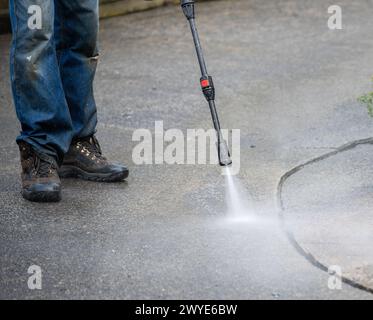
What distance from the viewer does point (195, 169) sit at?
530cm

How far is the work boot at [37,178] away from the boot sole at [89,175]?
1.03ft

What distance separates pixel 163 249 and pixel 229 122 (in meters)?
2.29

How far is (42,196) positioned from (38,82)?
0.59m

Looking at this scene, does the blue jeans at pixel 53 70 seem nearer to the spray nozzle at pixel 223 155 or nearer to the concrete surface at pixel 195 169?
the concrete surface at pixel 195 169

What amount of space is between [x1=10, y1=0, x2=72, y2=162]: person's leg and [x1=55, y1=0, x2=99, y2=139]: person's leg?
0.23 meters

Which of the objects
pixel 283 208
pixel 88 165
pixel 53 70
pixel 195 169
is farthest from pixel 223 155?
pixel 53 70

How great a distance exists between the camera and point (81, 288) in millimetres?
3686

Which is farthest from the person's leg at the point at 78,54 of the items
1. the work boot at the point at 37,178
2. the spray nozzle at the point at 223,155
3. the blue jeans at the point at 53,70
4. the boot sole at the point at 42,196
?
the spray nozzle at the point at 223,155

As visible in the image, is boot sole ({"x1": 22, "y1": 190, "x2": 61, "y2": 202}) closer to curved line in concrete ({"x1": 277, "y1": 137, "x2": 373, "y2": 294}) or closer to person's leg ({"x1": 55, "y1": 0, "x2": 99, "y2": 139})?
person's leg ({"x1": 55, "y1": 0, "x2": 99, "y2": 139})

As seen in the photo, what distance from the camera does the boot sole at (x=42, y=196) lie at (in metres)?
4.66

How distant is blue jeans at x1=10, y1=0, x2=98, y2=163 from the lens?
4.60 metres

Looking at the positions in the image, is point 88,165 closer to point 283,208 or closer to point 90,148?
point 90,148

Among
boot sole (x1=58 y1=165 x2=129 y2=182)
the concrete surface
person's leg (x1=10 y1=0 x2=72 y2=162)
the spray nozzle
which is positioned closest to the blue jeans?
person's leg (x1=10 y1=0 x2=72 y2=162)

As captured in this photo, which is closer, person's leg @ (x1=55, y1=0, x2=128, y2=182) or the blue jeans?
the blue jeans
